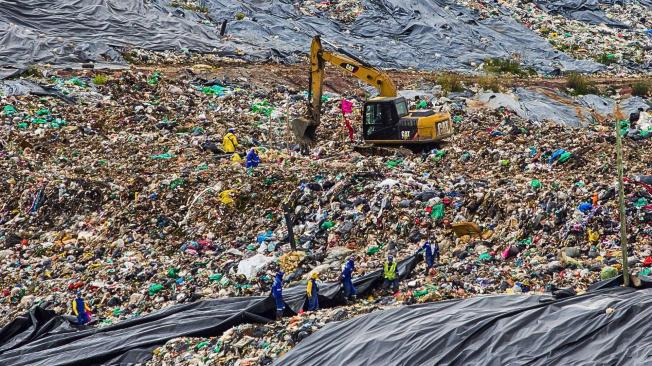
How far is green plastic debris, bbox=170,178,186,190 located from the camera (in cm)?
1277

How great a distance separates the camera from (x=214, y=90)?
709 inches

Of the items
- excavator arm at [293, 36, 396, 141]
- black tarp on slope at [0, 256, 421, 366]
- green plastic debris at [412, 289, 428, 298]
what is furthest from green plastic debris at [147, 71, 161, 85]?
green plastic debris at [412, 289, 428, 298]

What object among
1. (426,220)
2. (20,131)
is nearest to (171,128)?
(20,131)

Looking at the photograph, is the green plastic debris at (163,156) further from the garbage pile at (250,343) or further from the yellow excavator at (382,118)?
the garbage pile at (250,343)

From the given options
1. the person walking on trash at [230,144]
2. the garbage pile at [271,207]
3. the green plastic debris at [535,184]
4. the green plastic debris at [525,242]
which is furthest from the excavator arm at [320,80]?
the green plastic debris at [525,242]

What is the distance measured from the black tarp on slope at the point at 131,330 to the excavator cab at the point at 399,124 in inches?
206

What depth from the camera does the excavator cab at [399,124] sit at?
14352 mm

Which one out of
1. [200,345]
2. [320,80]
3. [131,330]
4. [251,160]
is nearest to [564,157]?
[251,160]

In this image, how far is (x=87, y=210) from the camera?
41.8 feet

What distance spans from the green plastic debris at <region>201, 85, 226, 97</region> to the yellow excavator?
2.74 m

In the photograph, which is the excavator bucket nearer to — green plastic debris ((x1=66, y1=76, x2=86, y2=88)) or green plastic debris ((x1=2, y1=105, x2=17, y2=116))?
green plastic debris ((x1=66, y1=76, x2=86, y2=88))

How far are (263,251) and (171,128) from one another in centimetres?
549

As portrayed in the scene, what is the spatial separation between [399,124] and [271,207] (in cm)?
343

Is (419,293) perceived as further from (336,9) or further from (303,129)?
(336,9)
